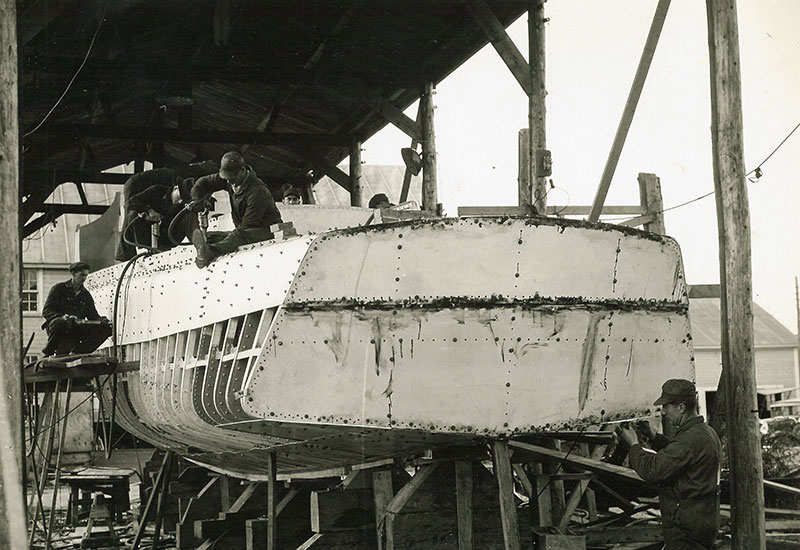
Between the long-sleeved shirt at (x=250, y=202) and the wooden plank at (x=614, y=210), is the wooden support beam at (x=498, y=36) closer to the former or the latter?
the wooden plank at (x=614, y=210)

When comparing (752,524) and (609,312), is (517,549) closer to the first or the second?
(609,312)

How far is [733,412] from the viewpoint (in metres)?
7.22

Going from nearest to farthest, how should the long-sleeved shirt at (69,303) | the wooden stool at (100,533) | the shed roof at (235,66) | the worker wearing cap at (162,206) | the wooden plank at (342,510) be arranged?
the wooden plank at (342,510)
the worker wearing cap at (162,206)
the long-sleeved shirt at (69,303)
the wooden stool at (100,533)
the shed roof at (235,66)

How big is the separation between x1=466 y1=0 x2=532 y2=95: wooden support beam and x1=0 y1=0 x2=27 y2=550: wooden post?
6.26 metres

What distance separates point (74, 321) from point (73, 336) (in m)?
0.19

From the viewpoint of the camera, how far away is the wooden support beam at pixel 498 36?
34.8ft

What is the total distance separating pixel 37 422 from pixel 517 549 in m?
4.55

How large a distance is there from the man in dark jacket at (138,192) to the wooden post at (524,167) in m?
A: 3.71

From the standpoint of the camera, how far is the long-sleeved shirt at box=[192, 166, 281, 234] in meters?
6.71

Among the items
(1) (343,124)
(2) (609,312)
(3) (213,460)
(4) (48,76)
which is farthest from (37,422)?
(1) (343,124)

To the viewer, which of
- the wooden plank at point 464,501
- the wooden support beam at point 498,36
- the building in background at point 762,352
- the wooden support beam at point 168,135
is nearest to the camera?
the wooden plank at point 464,501

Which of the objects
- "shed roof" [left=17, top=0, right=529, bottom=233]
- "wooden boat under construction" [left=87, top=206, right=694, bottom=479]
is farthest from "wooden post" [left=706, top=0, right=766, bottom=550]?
"shed roof" [left=17, top=0, right=529, bottom=233]

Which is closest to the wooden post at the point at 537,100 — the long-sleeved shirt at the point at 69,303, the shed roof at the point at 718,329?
the long-sleeved shirt at the point at 69,303

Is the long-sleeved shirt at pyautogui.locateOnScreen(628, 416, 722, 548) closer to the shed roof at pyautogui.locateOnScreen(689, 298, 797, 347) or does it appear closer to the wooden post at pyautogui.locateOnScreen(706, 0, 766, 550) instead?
the wooden post at pyautogui.locateOnScreen(706, 0, 766, 550)
